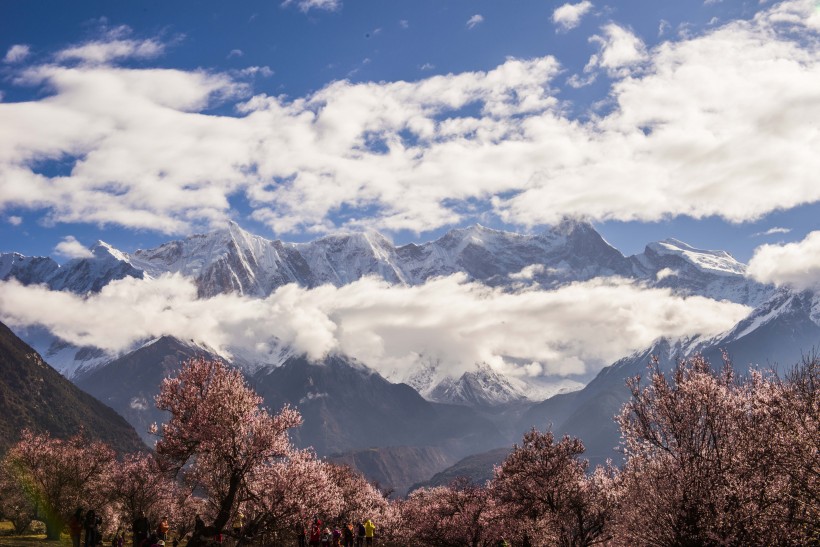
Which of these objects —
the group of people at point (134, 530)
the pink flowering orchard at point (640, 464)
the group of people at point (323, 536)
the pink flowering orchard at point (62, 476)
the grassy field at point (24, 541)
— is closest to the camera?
the pink flowering orchard at point (640, 464)

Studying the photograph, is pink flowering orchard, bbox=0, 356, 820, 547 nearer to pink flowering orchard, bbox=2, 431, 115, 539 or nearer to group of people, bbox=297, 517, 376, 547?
group of people, bbox=297, 517, 376, 547

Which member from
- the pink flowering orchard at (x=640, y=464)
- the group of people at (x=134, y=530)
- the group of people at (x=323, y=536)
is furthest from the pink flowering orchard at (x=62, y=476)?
the pink flowering orchard at (x=640, y=464)

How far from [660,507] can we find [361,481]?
96.9 m

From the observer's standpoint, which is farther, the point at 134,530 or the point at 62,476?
the point at 62,476

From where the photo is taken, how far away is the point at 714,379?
130 ft

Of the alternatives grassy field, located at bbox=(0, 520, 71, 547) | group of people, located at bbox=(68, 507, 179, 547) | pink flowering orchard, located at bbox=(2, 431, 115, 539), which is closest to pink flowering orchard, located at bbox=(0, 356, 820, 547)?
group of people, located at bbox=(68, 507, 179, 547)

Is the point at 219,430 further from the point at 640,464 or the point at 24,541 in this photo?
the point at 24,541

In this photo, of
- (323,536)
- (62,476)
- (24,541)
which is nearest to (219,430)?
(323,536)

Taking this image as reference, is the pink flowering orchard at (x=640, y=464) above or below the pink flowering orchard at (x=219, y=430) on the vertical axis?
below

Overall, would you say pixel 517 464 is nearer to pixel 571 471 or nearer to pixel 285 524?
pixel 571 471

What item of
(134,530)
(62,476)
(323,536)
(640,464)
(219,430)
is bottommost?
(323,536)

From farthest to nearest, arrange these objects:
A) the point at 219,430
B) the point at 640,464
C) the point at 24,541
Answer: the point at 24,541
the point at 219,430
the point at 640,464

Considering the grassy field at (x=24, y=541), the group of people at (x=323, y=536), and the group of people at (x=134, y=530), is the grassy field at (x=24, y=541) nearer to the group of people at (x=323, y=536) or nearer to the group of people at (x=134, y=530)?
the group of people at (x=134, y=530)

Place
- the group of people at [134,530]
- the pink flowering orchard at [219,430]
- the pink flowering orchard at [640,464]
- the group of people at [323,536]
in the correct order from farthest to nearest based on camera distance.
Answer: the group of people at [323,536], the group of people at [134,530], the pink flowering orchard at [219,430], the pink flowering orchard at [640,464]
